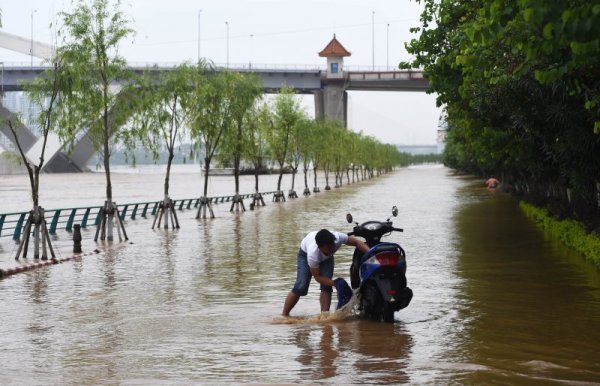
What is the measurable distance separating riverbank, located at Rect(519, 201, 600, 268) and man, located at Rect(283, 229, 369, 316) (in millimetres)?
7665

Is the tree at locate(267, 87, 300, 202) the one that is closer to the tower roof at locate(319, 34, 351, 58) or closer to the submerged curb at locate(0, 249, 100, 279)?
the submerged curb at locate(0, 249, 100, 279)

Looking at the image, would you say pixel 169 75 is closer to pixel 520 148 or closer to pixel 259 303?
pixel 520 148

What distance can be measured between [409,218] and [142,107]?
11.6 metres

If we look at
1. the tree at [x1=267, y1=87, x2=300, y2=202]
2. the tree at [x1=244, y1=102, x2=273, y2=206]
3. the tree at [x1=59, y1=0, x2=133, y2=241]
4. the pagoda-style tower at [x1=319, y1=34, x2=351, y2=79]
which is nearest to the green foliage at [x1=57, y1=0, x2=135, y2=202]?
the tree at [x1=59, y1=0, x2=133, y2=241]

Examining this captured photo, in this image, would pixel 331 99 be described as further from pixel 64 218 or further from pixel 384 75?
pixel 64 218

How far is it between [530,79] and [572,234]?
587 centimetres

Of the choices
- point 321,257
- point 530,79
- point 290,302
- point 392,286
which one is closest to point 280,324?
point 290,302

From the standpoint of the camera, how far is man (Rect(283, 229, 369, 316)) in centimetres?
1108

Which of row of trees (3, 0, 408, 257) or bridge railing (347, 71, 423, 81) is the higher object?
bridge railing (347, 71, 423, 81)

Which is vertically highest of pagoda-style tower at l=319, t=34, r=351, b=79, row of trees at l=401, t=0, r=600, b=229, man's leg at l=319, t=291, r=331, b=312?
pagoda-style tower at l=319, t=34, r=351, b=79

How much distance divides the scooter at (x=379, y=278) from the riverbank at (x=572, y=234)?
7.40m

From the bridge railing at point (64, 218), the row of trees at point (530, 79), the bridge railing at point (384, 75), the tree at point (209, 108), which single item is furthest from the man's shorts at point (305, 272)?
the bridge railing at point (384, 75)

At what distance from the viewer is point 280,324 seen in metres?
11.6

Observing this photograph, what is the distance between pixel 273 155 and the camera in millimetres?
66000
